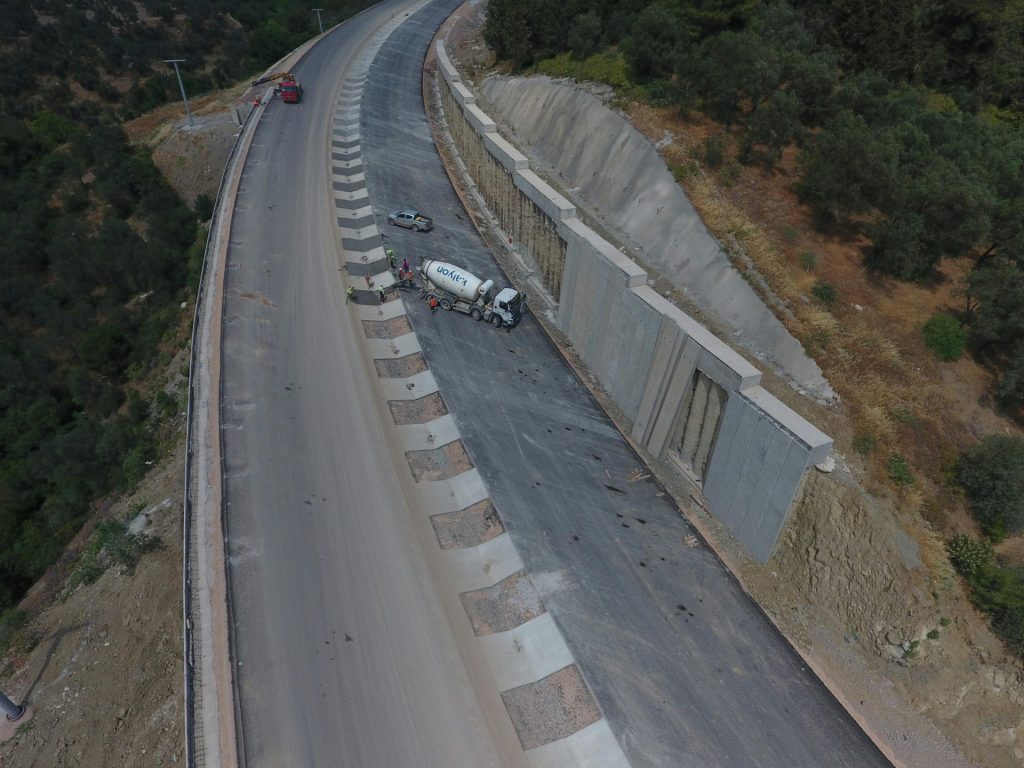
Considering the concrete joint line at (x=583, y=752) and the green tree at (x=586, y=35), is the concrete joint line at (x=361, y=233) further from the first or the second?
the concrete joint line at (x=583, y=752)

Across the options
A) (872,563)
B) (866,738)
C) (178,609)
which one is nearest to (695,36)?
(872,563)

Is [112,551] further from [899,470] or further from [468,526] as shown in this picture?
[899,470]

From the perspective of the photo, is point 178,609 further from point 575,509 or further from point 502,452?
point 575,509

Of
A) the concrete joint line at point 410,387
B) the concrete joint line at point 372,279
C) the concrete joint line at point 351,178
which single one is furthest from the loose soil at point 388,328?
the concrete joint line at point 351,178

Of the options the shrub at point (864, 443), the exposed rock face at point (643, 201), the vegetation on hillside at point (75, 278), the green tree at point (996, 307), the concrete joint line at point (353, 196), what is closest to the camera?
the shrub at point (864, 443)

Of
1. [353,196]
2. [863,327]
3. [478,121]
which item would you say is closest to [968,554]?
[863,327]

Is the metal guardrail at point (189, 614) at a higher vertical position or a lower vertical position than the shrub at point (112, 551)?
higher
